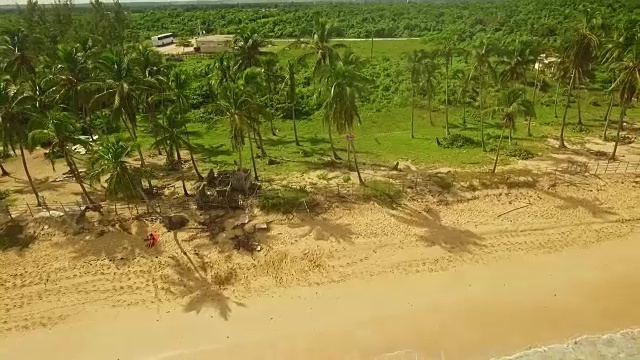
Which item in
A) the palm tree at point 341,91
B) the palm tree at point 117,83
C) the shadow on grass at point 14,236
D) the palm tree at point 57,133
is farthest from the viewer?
the palm tree at point 117,83

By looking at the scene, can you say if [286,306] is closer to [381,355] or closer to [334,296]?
[334,296]

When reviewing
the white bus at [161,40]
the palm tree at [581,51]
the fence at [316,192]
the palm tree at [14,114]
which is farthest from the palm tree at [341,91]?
the white bus at [161,40]

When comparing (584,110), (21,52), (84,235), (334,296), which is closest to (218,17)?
(21,52)

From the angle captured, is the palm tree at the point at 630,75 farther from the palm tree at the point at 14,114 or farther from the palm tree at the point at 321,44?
the palm tree at the point at 14,114

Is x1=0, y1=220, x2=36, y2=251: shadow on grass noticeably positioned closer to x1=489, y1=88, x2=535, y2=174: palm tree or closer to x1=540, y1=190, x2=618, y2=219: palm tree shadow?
x1=489, y1=88, x2=535, y2=174: palm tree

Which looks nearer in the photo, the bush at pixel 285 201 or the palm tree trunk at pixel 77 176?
the palm tree trunk at pixel 77 176

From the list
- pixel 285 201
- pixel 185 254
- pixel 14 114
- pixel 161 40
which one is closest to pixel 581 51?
pixel 285 201

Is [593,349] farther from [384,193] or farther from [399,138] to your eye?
[399,138]
